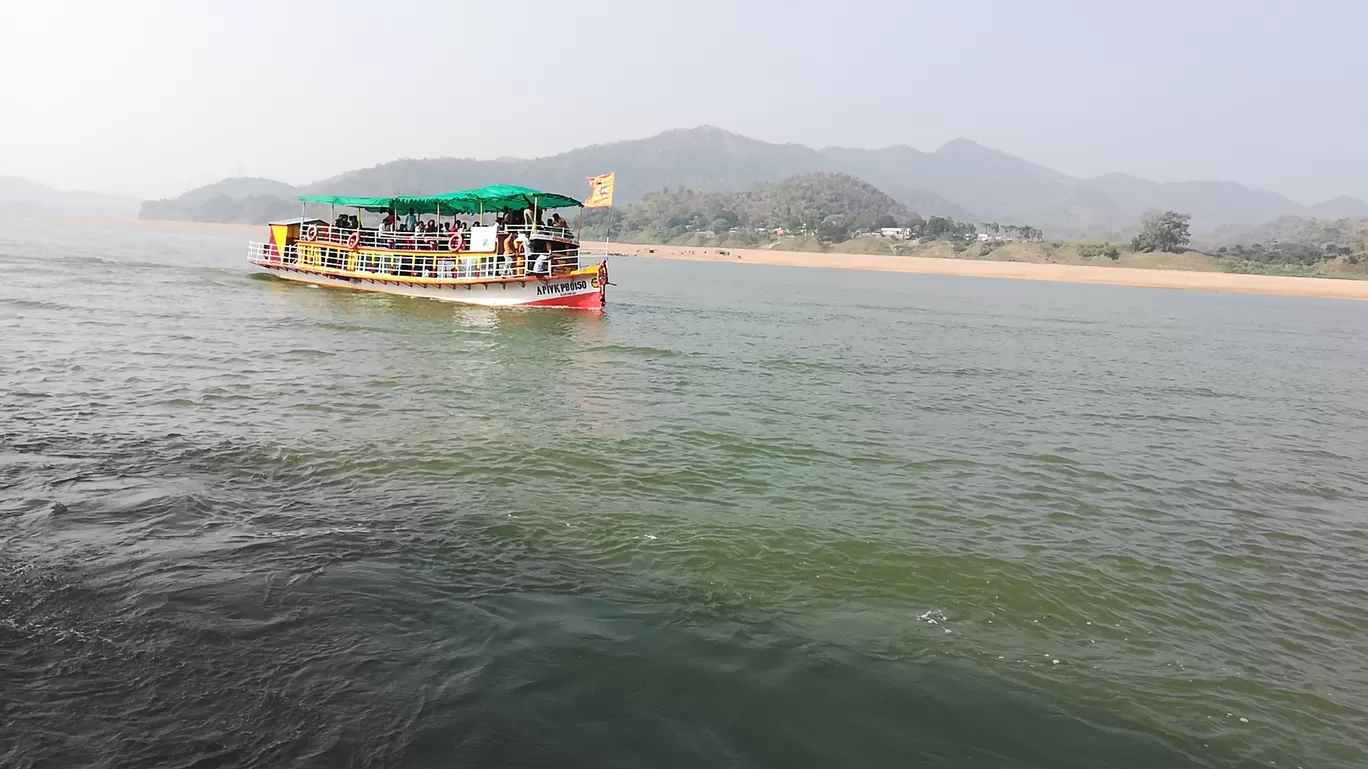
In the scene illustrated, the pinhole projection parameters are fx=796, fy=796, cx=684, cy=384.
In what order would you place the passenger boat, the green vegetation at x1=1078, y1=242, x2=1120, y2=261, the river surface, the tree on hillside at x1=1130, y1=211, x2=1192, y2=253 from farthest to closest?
the tree on hillside at x1=1130, y1=211, x2=1192, y2=253 → the green vegetation at x1=1078, y1=242, x2=1120, y2=261 → the passenger boat → the river surface

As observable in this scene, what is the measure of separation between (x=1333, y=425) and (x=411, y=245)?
33.5 m

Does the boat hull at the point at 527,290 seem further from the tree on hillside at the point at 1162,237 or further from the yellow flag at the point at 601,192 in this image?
the tree on hillside at the point at 1162,237

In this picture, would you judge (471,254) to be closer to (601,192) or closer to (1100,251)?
(601,192)

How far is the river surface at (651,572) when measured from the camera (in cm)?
559

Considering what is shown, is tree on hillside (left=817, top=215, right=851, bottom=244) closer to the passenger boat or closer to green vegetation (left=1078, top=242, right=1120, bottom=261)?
green vegetation (left=1078, top=242, right=1120, bottom=261)

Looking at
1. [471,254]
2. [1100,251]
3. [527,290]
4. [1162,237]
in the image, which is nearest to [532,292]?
[527,290]

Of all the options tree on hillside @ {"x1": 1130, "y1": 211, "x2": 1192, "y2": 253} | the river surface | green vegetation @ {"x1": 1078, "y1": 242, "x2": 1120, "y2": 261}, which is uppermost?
tree on hillside @ {"x1": 1130, "y1": 211, "x2": 1192, "y2": 253}

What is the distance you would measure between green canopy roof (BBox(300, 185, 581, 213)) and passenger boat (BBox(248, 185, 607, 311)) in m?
0.04

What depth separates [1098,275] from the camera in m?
93.8

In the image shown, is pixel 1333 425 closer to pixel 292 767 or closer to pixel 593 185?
pixel 292 767

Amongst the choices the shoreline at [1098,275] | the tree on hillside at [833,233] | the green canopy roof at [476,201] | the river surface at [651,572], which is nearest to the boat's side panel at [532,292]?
the green canopy roof at [476,201]

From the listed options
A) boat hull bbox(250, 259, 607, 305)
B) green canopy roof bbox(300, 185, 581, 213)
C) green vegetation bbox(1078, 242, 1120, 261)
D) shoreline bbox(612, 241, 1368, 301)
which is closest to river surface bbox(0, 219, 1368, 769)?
boat hull bbox(250, 259, 607, 305)

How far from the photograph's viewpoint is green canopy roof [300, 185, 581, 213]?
3256 cm

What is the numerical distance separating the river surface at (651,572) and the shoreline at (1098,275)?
252ft
